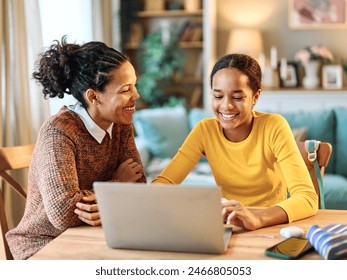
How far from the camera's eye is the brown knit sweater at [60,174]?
148 centimetres

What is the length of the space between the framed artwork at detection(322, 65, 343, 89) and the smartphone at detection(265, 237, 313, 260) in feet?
13.6

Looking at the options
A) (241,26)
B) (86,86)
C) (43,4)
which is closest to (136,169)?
(86,86)

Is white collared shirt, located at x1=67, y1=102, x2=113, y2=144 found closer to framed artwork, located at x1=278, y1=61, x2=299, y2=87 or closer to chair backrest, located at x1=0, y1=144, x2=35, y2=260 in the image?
chair backrest, located at x1=0, y1=144, x2=35, y2=260

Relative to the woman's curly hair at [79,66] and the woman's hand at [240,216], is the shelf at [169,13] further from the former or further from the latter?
the woman's hand at [240,216]

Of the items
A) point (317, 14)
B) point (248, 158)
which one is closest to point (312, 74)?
point (317, 14)

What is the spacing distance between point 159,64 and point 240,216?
13.0 ft

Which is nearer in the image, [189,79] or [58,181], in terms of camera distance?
[58,181]

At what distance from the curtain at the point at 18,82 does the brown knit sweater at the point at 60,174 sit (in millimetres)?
1172

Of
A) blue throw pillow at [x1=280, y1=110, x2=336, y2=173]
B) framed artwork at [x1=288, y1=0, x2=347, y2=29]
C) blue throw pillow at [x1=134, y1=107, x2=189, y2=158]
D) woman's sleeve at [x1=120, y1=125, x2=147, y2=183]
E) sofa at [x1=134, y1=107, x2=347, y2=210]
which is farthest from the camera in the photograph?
framed artwork at [x1=288, y1=0, x2=347, y2=29]

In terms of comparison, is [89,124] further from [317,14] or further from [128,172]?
[317,14]

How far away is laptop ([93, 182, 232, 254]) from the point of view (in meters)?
1.14

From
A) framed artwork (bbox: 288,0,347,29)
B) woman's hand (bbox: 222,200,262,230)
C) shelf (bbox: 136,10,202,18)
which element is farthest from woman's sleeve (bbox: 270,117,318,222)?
framed artwork (bbox: 288,0,347,29)

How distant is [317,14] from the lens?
17.6 ft
